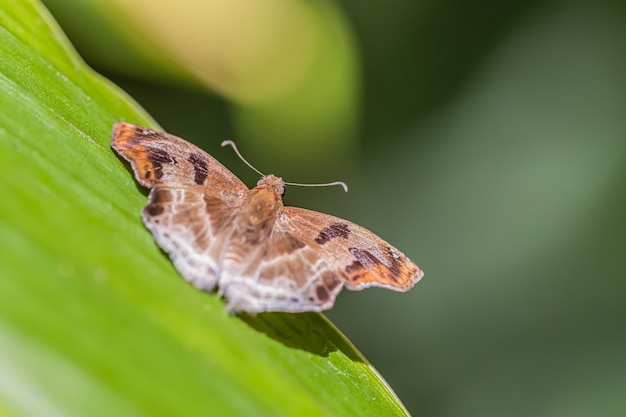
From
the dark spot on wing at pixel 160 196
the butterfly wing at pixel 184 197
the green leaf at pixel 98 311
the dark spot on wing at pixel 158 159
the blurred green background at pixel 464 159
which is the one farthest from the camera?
the blurred green background at pixel 464 159

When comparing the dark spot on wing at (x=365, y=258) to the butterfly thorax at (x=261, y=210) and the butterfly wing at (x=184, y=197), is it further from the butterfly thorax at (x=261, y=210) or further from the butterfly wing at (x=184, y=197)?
the butterfly wing at (x=184, y=197)

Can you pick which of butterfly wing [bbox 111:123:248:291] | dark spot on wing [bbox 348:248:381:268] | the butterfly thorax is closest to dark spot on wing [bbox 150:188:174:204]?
butterfly wing [bbox 111:123:248:291]

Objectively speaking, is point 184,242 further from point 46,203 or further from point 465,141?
point 465,141

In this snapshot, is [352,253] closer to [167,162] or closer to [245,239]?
[245,239]

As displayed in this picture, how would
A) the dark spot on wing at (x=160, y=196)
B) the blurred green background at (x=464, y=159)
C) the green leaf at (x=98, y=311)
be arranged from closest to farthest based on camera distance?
1. the green leaf at (x=98, y=311)
2. the dark spot on wing at (x=160, y=196)
3. the blurred green background at (x=464, y=159)

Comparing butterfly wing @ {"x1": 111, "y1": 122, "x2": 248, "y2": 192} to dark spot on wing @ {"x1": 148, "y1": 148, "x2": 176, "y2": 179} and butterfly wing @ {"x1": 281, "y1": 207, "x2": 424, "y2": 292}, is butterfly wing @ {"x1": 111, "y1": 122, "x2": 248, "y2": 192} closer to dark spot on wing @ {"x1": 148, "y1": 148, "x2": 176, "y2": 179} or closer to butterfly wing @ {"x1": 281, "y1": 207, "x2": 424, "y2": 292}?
dark spot on wing @ {"x1": 148, "y1": 148, "x2": 176, "y2": 179}

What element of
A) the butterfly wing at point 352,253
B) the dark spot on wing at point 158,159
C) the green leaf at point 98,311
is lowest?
the green leaf at point 98,311

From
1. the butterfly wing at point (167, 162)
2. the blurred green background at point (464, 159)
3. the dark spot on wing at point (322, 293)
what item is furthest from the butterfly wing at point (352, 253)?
the blurred green background at point (464, 159)

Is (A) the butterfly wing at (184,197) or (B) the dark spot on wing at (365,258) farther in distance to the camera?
(B) the dark spot on wing at (365,258)

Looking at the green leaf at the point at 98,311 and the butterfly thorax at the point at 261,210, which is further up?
the butterfly thorax at the point at 261,210
